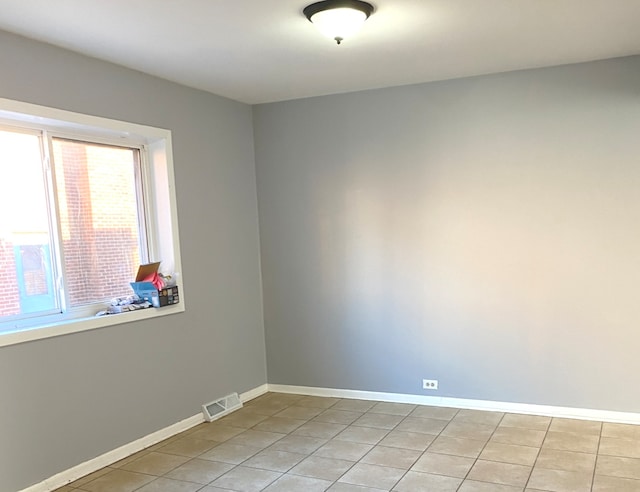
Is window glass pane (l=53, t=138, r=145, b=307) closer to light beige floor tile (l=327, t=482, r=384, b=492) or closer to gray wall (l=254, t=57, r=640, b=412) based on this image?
gray wall (l=254, t=57, r=640, b=412)

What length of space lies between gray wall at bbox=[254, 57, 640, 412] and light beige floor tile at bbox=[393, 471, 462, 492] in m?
1.24

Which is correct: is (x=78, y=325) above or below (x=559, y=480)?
above

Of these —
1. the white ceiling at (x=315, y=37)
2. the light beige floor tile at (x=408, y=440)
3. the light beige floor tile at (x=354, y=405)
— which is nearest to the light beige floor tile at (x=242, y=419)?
the light beige floor tile at (x=354, y=405)

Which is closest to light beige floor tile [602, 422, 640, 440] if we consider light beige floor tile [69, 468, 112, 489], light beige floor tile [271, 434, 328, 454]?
light beige floor tile [271, 434, 328, 454]

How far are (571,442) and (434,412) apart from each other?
98 centimetres

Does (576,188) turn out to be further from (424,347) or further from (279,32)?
(279,32)

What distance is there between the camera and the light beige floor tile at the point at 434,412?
394cm

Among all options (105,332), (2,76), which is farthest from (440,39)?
(105,332)

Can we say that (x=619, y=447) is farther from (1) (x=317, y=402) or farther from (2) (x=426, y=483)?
(1) (x=317, y=402)

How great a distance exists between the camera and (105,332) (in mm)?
3307

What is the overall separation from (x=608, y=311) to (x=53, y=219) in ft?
12.0

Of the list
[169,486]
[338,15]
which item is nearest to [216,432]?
[169,486]

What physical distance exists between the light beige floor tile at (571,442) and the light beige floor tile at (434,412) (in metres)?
0.70

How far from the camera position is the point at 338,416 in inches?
159
